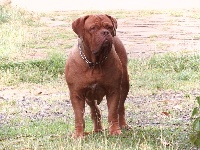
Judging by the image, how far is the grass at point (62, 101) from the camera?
6816mm

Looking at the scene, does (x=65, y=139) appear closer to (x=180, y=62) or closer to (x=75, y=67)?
(x=75, y=67)

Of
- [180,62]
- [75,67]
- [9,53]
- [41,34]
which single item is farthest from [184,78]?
[41,34]

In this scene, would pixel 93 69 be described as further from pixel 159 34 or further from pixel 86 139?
pixel 159 34

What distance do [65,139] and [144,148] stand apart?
54.0 inches

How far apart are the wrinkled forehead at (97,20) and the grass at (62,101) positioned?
1217 millimetres

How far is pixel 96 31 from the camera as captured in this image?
23.1ft

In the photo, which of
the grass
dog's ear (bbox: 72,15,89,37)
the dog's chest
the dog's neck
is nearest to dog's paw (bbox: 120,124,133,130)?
the grass

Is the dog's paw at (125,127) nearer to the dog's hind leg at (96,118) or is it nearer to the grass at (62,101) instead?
the grass at (62,101)

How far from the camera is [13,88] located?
41.3ft

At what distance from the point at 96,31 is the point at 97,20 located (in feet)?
0.47

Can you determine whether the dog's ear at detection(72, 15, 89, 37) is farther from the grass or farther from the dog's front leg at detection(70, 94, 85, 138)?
the grass

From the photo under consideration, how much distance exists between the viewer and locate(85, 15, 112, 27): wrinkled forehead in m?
7.10

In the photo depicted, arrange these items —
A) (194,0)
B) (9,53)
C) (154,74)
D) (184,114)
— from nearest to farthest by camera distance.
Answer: (184,114) → (154,74) → (9,53) → (194,0)

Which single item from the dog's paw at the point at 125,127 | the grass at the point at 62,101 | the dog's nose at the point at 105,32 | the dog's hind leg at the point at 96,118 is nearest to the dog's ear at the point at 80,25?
the dog's nose at the point at 105,32
